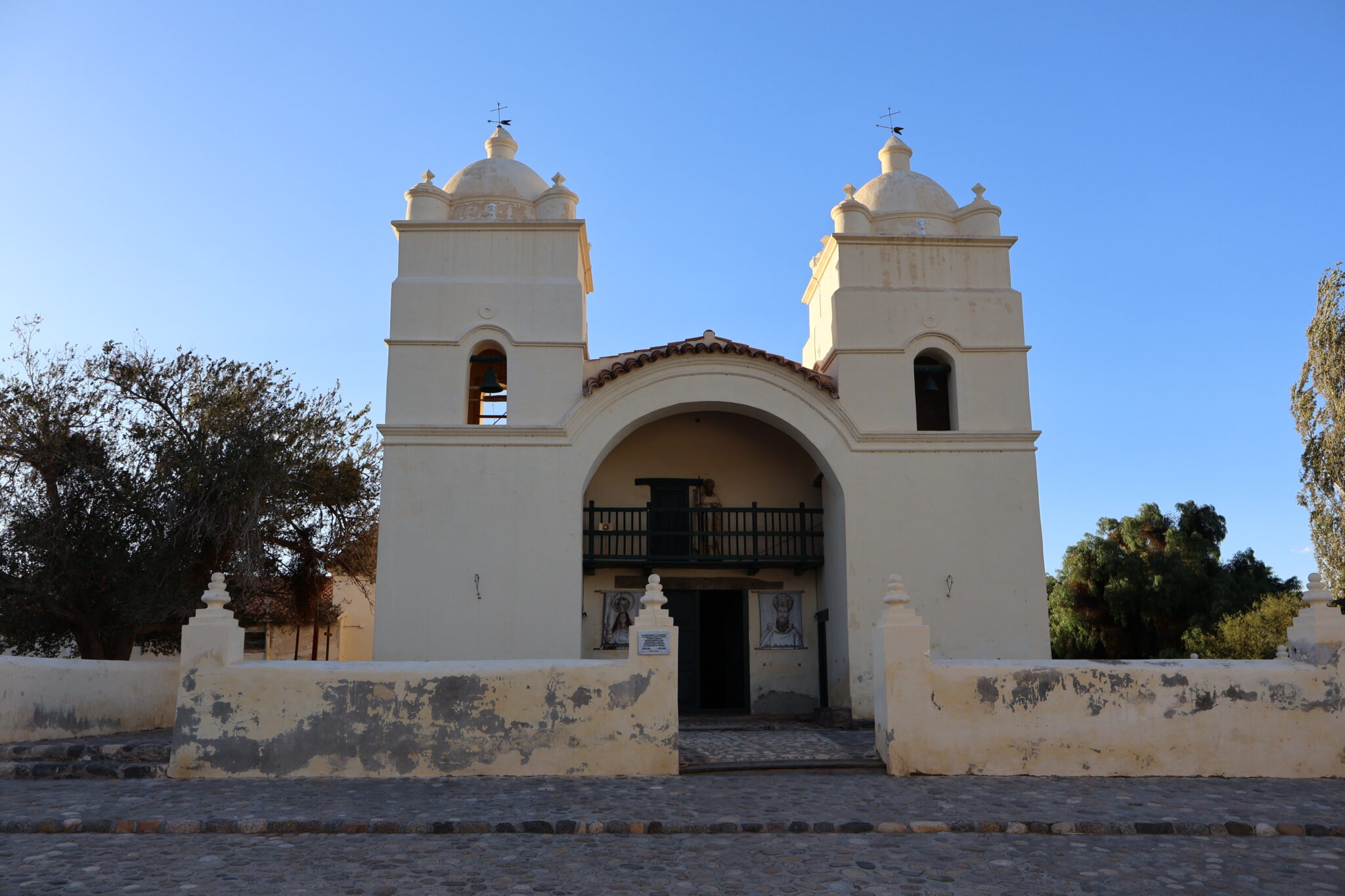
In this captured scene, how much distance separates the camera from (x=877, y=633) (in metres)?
9.24

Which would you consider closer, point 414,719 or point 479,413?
point 414,719

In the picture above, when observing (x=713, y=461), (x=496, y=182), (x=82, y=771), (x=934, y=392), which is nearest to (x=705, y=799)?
(x=82, y=771)

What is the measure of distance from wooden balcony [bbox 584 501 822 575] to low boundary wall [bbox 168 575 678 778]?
587cm

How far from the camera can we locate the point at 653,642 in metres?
9.23

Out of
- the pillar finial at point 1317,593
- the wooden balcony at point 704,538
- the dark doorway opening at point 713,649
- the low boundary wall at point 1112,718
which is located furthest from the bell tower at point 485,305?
the pillar finial at point 1317,593

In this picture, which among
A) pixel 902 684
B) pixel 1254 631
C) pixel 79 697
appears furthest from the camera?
pixel 1254 631

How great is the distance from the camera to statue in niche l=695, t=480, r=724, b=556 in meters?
15.4

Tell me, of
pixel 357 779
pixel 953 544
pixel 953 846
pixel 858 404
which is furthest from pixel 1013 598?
pixel 357 779

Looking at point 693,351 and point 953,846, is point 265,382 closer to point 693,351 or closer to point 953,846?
point 693,351

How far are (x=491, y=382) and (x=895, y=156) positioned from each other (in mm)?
7722

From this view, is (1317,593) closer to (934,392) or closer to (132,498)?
(934,392)

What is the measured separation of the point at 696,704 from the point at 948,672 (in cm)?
698

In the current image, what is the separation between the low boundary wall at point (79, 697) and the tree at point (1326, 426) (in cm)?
2286

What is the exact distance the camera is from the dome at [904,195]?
15.6 metres
